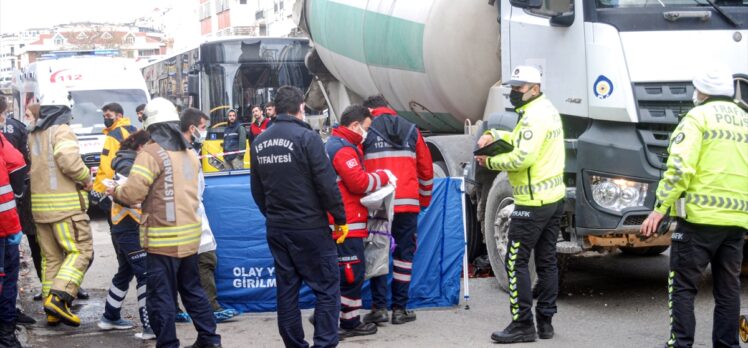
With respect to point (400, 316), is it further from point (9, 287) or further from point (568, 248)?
point (9, 287)

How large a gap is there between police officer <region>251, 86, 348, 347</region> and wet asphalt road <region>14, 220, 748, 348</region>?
0.95m

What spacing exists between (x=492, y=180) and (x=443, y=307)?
134cm

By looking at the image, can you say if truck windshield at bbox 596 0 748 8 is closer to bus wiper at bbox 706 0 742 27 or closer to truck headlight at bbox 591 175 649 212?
bus wiper at bbox 706 0 742 27

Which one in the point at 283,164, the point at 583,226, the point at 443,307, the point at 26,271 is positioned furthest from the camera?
the point at 26,271

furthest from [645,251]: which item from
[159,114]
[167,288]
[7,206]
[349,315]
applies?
[7,206]

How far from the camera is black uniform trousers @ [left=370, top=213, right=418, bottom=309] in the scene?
7.62 meters

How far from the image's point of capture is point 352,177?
22.6 ft

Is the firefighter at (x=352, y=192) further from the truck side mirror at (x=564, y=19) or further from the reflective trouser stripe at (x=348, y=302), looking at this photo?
the truck side mirror at (x=564, y=19)

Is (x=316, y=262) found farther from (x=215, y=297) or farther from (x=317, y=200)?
(x=215, y=297)

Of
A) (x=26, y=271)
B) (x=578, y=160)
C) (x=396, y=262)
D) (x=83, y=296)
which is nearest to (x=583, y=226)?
(x=578, y=160)

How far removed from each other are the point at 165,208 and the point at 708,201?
3264 millimetres

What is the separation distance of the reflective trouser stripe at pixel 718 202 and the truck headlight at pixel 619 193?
1.42 m

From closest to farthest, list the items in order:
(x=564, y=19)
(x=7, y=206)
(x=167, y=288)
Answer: (x=167, y=288)
(x=7, y=206)
(x=564, y=19)

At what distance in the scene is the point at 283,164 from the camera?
6125mm
